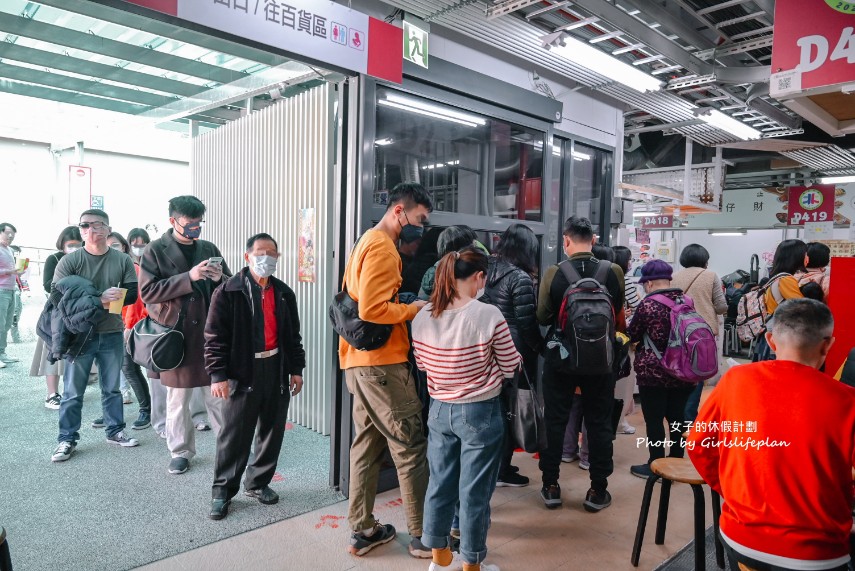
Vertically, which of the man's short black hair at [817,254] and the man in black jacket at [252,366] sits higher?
the man's short black hair at [817,254]

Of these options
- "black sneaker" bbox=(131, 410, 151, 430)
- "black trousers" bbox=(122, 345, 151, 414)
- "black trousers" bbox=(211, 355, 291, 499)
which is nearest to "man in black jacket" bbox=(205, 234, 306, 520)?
"black trousers" bbox=(211, 355, 291, 499)

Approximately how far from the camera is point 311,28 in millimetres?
2771

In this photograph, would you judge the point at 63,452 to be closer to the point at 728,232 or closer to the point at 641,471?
the point at 641,471

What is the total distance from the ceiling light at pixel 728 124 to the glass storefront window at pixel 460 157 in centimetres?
236

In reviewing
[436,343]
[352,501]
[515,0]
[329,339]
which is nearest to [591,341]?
[436,343]

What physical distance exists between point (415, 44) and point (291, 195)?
1439 millimetres

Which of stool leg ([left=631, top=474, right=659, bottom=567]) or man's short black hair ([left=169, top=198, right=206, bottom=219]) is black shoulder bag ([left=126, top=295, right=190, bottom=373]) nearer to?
man's short black hair ([left=169, top=198, right=206, bottom=219])

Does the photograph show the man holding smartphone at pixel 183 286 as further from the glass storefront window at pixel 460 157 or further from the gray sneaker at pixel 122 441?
the glass storefront window at pixel 460 157

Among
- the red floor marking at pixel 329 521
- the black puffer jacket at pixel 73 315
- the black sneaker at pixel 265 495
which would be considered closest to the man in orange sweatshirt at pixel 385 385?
the red floor marking at pixel 329 521

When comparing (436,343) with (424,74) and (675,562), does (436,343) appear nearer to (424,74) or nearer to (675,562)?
(675,562)

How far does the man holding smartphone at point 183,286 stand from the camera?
3.26 meters

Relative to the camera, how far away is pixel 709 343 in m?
3.23

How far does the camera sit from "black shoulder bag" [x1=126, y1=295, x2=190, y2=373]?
127 inches

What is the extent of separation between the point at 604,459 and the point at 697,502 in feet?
2.44
